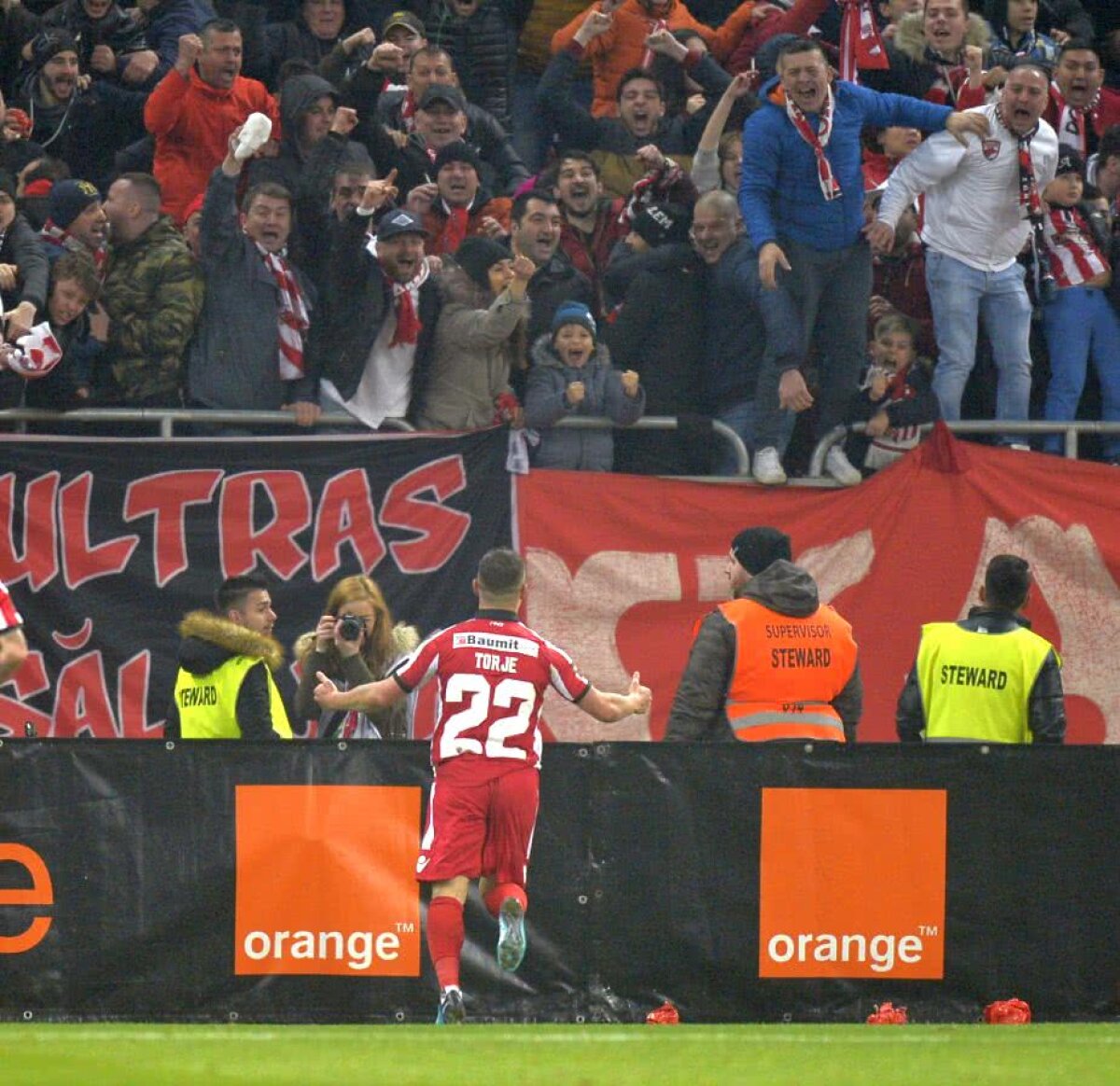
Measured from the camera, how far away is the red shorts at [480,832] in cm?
873

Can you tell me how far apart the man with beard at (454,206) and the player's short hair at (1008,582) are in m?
4.05

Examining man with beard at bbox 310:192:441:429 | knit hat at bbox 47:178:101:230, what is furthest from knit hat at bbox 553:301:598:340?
knit hat at bbox 47:178:101:230

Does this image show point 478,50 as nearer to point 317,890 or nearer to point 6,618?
point 317,890

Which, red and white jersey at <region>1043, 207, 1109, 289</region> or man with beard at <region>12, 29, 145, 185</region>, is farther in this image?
man with beard at <region>12, 29, 145, 185</region>

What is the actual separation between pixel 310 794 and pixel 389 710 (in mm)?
1240

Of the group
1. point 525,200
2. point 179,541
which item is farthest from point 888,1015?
point 525,200

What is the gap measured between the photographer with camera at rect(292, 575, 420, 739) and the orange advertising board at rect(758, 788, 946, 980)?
2.01 m

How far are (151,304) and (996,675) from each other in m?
4.83

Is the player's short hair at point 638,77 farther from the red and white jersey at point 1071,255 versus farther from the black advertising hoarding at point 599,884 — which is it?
the black advertising hoarding at point 599,884

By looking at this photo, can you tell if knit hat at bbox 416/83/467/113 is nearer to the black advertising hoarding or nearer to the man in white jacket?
the man in white jacket

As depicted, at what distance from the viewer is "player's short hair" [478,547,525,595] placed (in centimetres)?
908

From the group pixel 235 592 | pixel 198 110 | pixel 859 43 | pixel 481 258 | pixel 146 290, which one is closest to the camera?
pixel 235 592

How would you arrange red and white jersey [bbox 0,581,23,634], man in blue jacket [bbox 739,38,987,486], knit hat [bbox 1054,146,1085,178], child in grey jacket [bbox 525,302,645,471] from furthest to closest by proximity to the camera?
knit hat [bbox 1054,146,1085,178]
man in blue jacket [bbox 739,38,987,486]
child in grey jacket [bbox 525,302,645,471]
red and white jersey [bbox 0,581,23,634]

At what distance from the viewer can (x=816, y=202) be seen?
12.0 metres
